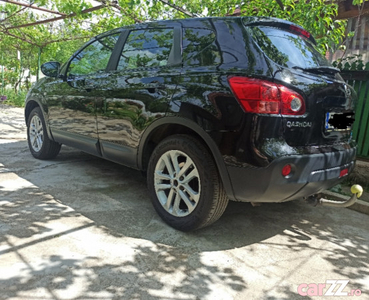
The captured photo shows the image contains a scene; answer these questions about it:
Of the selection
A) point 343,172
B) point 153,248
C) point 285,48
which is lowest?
point 153,248

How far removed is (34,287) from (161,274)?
785mm

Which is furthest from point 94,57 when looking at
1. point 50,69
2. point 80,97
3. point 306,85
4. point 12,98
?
point 12,98

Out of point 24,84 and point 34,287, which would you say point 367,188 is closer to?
point 34,287

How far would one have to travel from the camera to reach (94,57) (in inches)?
155

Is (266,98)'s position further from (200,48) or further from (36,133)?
(36,133)

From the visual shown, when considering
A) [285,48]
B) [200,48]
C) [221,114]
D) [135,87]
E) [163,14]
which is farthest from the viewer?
[163,14]

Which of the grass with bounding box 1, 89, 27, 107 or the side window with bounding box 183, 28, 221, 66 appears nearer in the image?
the side window with bounding box 183, 28, 221, 66

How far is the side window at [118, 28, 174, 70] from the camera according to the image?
120 inches

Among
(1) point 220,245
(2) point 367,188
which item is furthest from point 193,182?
(2) point 367,188

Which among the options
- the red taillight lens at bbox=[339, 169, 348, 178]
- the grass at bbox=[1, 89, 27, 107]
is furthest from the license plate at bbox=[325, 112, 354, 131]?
the grass at bbox=[1, 89, 27, 107]

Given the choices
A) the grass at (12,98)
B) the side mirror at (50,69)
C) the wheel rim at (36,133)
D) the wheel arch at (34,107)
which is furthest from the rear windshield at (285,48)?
the grass at (12,98)

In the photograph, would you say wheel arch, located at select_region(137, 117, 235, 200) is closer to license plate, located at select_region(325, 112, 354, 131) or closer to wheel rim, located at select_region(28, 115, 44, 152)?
license plate, located at select_region(325, 112, 354, 131)

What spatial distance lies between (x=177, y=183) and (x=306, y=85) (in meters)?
1.29

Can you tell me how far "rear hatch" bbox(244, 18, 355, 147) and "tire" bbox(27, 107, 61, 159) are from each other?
11.2 ft
